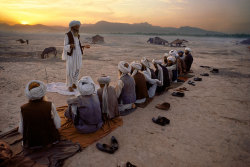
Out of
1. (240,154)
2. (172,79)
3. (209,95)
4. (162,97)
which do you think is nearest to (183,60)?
(172,79)

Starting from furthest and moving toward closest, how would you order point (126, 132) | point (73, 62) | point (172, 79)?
point (172, 79) < point (73, 62) < point (126, 132)

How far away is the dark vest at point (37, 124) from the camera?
2.72m

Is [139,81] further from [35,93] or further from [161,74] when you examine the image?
[35,93]

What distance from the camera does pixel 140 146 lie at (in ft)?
10.8

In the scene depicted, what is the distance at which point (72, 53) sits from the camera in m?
5.84

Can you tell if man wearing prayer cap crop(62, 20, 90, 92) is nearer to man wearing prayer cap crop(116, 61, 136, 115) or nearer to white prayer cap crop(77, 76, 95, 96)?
man wearing prayer cap crop(116, 61, 136, 115)

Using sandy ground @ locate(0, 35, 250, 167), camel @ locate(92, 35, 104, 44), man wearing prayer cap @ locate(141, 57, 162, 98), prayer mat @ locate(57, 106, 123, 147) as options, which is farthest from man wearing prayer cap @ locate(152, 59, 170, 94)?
camel @ locate(92, 35, 104, 44)

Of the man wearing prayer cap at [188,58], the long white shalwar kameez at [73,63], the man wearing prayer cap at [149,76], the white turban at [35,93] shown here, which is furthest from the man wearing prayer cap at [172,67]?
the white turban at [35,93]

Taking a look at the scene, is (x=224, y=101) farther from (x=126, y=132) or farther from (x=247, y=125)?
(x=126, y=132)

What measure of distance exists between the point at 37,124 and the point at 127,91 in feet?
7.49

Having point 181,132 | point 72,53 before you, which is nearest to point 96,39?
point 72,53

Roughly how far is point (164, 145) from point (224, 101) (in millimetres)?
3584

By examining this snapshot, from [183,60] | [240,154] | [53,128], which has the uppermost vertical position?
[183,60]

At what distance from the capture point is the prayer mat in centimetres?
336
